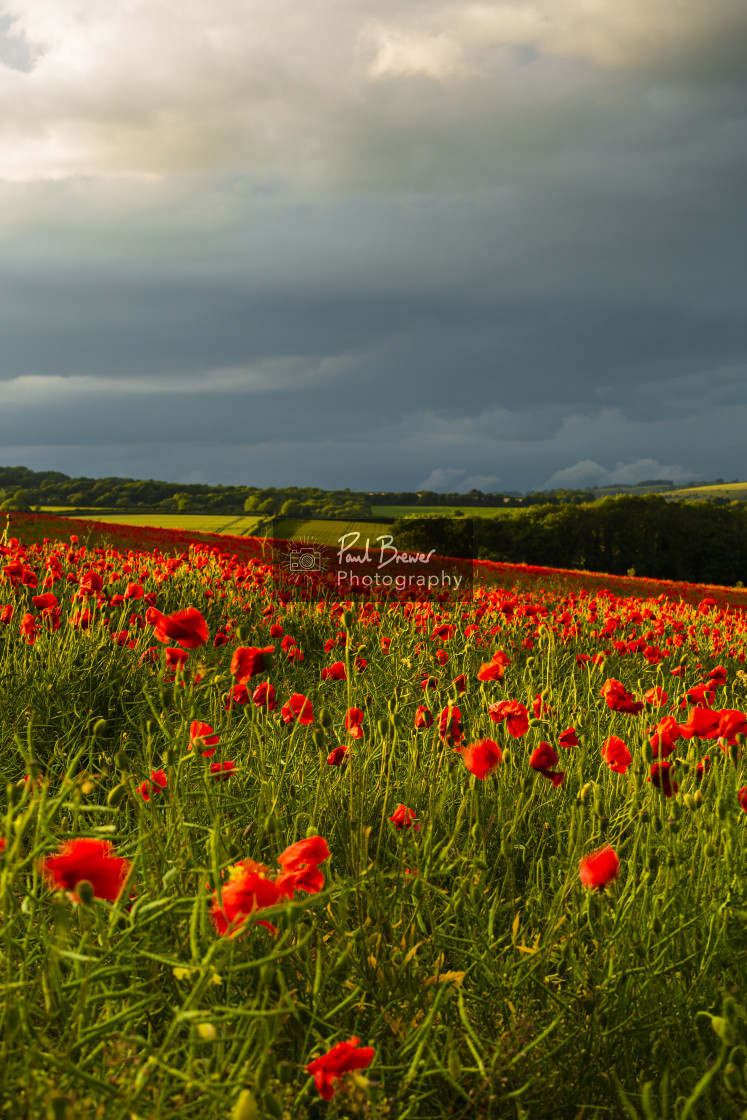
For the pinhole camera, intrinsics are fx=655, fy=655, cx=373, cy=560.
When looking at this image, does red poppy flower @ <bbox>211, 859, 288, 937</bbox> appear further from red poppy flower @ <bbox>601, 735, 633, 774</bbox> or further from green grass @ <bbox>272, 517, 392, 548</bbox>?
green grass @ <bbox>272, 517, 392, 548</bbox>

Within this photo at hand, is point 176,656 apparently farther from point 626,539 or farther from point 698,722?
point 626,539

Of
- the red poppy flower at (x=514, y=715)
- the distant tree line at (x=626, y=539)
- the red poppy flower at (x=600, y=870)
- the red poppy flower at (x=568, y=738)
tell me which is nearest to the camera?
the red poppy flower at (x=600, y=870)

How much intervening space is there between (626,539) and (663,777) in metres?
38.6

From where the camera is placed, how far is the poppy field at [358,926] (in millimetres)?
1101

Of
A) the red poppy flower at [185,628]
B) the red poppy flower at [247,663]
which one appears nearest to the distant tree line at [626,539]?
the red poppy flower at [247,663]

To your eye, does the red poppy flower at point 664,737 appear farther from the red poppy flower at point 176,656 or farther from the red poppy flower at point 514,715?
the red poppy flower at point 176,656

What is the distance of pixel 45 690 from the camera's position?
131 inches

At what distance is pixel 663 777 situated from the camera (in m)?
1.97

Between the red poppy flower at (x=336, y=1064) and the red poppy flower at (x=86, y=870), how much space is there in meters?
0.45

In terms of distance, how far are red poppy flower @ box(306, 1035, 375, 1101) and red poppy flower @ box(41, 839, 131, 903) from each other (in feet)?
1.48

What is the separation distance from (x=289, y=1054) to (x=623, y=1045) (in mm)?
788

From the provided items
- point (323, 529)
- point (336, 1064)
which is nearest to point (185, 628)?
point (336, 1064)

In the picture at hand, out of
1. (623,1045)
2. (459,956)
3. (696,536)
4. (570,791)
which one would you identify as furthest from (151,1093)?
(696,536)

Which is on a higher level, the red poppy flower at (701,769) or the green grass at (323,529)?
the green grass at (323,529)
